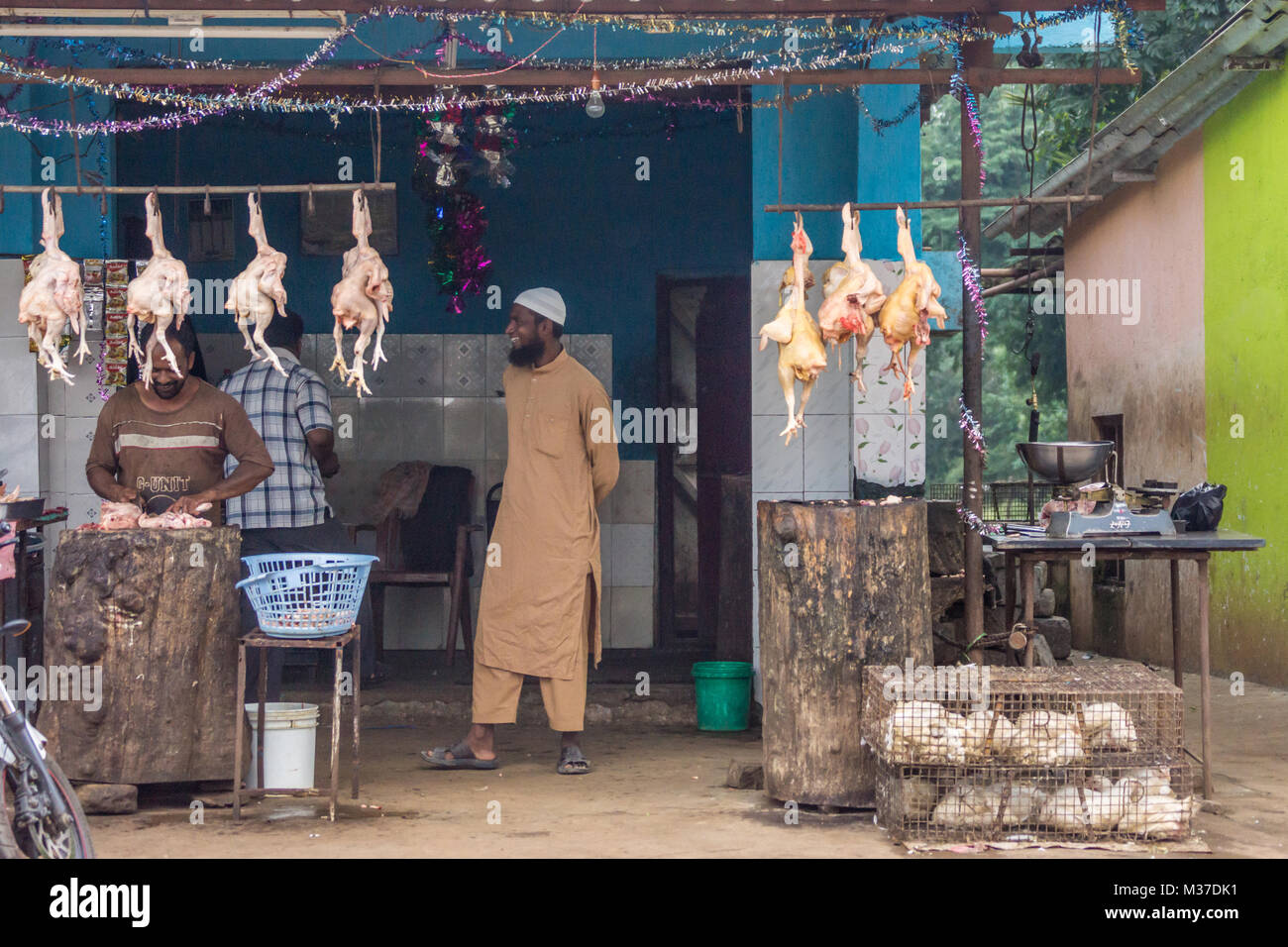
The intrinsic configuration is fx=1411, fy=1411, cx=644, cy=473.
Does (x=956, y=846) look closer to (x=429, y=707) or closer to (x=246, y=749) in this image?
(x=246, y=749)

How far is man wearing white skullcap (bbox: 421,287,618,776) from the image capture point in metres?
6.08

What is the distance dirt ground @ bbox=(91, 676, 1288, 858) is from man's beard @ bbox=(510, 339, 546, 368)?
1.80 metres

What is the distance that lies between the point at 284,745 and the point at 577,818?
120cm

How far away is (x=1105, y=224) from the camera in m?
11.8

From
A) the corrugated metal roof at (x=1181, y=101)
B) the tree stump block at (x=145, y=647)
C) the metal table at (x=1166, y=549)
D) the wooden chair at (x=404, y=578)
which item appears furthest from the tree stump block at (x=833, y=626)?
the wooden chair at (x=404, y=578)

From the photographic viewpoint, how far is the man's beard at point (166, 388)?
5.90m

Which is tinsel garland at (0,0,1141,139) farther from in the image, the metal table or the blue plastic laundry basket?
the blue plastic laundry basket

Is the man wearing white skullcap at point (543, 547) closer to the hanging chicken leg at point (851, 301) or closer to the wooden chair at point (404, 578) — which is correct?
the hanging chicken leg at point (851, 301)

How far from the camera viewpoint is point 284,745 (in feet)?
18.1

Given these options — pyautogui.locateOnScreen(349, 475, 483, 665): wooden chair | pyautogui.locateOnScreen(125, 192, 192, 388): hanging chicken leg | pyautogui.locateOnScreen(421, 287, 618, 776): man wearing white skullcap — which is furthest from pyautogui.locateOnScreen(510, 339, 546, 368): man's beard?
pyautogui.locateOnScreen(349, 475, 483, 665): wooden chair

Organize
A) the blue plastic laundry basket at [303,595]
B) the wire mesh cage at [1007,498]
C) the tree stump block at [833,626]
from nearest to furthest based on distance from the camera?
the blue plastic laundry basket at [303,595], the tree stump block at [833,626], the wire mesh cage at [1007,498]

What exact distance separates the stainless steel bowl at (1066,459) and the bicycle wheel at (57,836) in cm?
375

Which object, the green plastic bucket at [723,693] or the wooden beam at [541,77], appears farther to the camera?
the green plastic bucket at [723,693]

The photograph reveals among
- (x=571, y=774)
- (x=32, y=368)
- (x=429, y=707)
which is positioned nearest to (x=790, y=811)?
(x=571, y=774)
